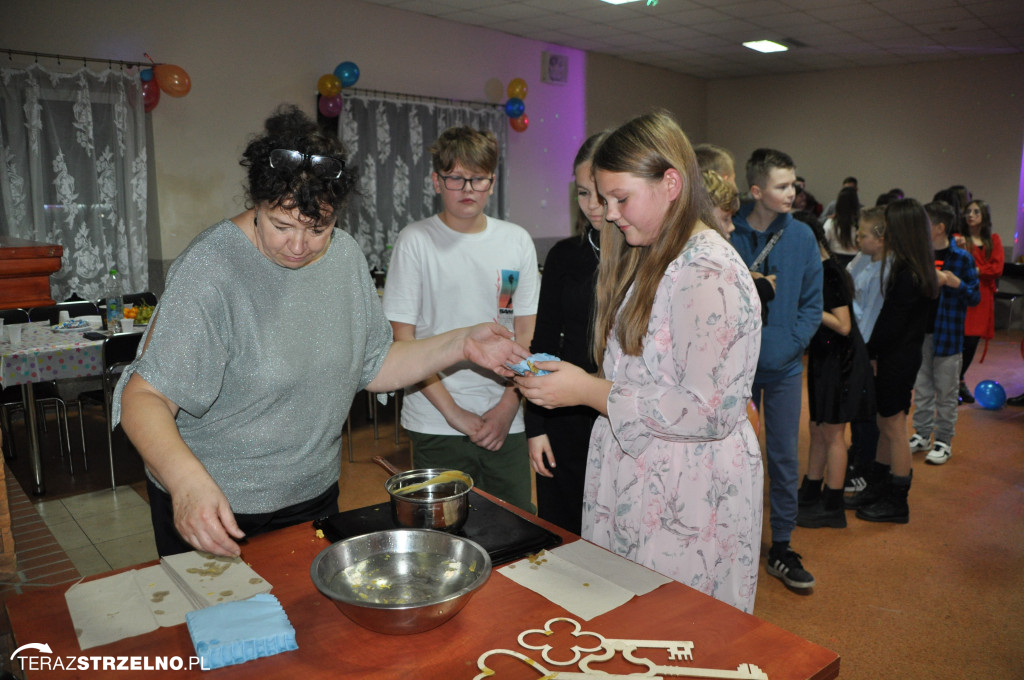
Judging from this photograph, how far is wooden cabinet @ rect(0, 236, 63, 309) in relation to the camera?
1.44m

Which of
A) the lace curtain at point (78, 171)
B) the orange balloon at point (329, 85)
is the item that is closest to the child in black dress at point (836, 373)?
the orange balloon at point (329, 85)

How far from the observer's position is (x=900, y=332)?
3455 mm

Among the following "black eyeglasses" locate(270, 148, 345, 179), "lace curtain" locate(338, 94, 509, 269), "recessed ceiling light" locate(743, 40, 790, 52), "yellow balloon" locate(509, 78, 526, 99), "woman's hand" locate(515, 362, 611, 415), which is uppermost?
"recessed ceiling light" locate(743, 40, 790, 52)

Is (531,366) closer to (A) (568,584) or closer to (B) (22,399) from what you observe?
(A) (568,584)

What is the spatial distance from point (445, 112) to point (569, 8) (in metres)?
1.46

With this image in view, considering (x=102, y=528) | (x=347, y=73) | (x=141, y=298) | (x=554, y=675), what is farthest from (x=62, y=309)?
(x=554, y=675)

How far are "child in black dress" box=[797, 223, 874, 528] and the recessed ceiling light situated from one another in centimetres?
592

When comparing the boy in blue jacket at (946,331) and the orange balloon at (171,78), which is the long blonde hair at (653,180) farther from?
the orange balloon at (171,78)

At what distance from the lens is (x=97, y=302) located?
17.1 feet

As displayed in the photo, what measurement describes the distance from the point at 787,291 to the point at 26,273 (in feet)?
→ 7.72

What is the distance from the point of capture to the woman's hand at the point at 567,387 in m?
1.55

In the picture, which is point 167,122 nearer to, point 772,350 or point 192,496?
point 772,350

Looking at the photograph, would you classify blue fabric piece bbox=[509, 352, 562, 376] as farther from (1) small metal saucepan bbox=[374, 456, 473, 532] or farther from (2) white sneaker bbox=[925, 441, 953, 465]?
(2) white sneaker bbox=[925, 441, 953, 465]

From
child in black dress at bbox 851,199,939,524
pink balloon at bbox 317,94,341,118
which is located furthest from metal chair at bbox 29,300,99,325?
child in black dress at bbox 851,199,939,524
